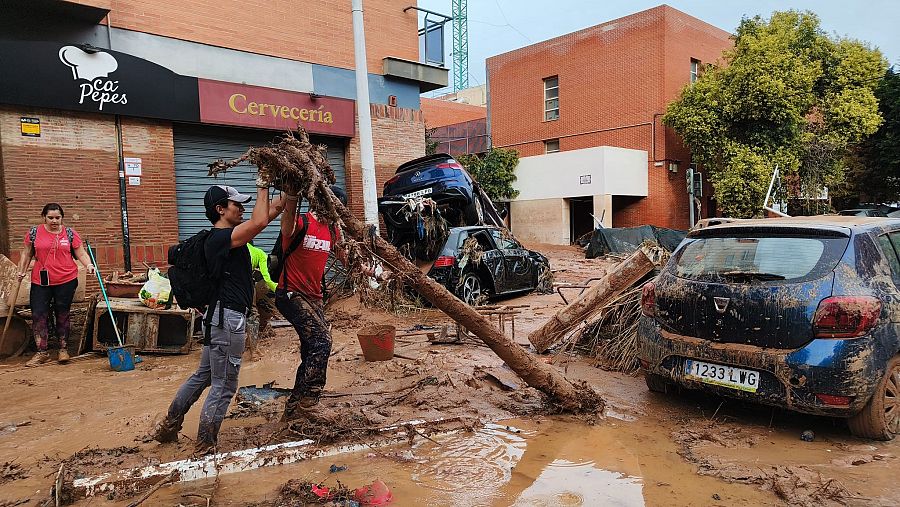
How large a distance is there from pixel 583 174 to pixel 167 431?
64.6ft

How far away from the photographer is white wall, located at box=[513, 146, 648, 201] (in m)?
21.4

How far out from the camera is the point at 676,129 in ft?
72.0

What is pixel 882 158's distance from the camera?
80.8 feet

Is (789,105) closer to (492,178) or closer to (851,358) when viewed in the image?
(492,178)

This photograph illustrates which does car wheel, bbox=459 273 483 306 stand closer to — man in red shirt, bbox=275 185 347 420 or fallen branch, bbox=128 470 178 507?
man in red shirt, bbox=275 185 347 420

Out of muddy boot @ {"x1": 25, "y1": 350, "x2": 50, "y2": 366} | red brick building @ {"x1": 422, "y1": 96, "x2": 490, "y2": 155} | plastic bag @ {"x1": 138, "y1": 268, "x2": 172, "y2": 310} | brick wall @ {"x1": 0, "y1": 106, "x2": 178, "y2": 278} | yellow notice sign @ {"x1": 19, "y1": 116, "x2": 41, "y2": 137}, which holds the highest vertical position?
red brick building @ {"x1": 422, "y1": 96, "x2": 490, "y2": 155}

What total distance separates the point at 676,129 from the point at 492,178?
24.7 ft

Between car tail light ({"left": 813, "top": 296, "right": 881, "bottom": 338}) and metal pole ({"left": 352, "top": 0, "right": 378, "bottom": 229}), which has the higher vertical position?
metal pole ({"left": 352, "top": 0, "right": 378, "bottom": 229})

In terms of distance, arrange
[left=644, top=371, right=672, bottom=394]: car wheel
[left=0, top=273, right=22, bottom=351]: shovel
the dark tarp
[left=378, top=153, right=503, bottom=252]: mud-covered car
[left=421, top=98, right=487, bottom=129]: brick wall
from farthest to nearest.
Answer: [left=421, top=98, right=487, bottom=129]: brick wall < the dark tarp < [left=378, top=153, right=503, bottom=252]: mud-covered car < [left=0, top=273, right=22, bottom=351]: shovel < [left=644, top=371, right=672, bottom=394]: car wheel

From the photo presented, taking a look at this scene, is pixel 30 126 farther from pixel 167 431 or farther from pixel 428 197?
pixel 167 431

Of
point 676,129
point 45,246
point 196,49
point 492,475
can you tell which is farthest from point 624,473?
point 676,129

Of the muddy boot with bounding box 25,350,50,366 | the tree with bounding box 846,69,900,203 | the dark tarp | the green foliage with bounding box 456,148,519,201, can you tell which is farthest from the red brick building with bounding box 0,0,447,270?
the tree with bounding box 846,69,900,203

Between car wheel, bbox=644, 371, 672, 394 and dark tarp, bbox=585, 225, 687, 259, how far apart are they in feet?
46.4

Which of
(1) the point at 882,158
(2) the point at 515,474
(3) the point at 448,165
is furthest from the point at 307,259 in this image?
(1) the point at 882,158
